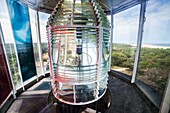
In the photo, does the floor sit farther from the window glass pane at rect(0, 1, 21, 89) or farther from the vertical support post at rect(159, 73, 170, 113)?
the window glass pane at rect(0, 1, 21, 89)

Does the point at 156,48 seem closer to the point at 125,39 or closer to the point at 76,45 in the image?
the point at 125,39

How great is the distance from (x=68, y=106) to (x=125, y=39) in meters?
2.58

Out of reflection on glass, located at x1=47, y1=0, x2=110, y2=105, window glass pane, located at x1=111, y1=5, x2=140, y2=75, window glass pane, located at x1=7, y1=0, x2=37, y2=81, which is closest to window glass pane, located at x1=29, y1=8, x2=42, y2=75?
window glass pane, located at x1=7, y1=0, x2=37, y2=81

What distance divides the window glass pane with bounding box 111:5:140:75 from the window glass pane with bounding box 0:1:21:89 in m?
3.07

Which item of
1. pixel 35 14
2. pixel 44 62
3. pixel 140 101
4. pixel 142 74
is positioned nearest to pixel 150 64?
pixel 142 74

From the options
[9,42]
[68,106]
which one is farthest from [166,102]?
[9,42]

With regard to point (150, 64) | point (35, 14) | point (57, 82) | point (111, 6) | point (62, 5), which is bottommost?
point (57, 82)

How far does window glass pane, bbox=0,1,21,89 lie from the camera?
2.00 metres

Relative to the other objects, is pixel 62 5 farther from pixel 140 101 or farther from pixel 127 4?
pixel 140 101

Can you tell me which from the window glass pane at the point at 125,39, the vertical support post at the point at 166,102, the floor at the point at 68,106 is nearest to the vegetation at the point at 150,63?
the window glass pane at the point at 125,39

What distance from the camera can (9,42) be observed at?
221cm

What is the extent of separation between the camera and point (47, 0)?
2.56 m

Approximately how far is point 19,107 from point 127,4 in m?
3.64

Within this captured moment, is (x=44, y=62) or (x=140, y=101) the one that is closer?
(x=140, y=101)
